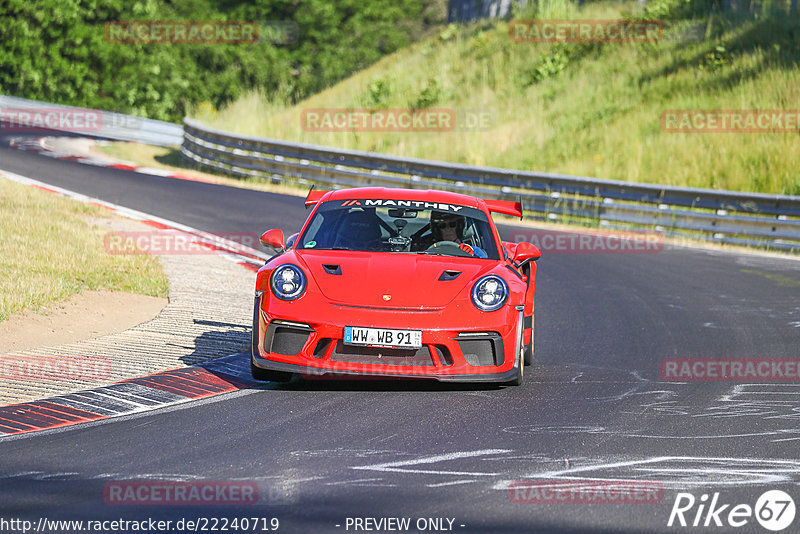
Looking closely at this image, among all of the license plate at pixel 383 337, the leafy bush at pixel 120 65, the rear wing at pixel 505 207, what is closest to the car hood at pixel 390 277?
the license plate at pixel 383 337

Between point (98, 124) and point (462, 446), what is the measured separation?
31.4m

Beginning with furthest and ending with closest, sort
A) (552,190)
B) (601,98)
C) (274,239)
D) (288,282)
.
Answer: (601,98) < (552,190) < (274,239) < (288,282)

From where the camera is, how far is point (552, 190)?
21.1 metres

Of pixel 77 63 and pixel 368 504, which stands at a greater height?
pixel 77 63

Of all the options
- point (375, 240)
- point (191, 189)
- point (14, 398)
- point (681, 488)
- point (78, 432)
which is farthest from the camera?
point (191, 189)

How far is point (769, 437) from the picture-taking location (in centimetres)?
652

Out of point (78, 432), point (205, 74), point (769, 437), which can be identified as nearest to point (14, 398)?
point (78, 432)

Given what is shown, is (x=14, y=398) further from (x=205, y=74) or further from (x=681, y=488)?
(x=205, y=74)

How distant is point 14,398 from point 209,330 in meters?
2.78

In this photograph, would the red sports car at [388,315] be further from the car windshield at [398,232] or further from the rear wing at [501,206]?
the rear wing at [501,206]

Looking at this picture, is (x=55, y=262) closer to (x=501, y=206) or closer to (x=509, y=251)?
(x=501, y=206)

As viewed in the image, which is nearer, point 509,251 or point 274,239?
point 274,239

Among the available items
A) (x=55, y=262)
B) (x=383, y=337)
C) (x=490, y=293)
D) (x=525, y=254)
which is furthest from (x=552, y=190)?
(x=383, y=337)

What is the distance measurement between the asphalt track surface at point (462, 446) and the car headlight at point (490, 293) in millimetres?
638
